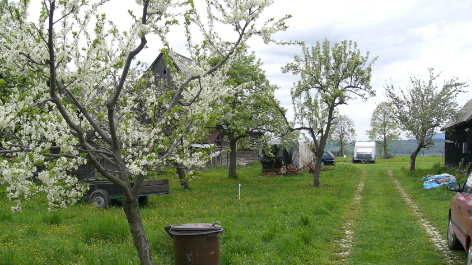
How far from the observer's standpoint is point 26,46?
4527 mm

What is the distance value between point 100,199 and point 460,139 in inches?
931

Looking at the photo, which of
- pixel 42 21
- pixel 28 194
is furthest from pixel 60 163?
pixel 42 21

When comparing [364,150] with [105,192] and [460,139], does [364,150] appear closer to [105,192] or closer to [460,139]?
[460,139]

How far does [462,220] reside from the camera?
261 inches

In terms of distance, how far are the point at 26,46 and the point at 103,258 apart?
3.56 m

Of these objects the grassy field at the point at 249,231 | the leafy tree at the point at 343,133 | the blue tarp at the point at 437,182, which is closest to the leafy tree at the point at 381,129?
the leafy tree at the point at 343,133

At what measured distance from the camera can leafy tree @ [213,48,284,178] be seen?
19.7 metres

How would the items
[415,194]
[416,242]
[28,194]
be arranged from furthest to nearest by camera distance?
[415,194], [416,242], [28,194]

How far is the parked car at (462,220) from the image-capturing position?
6.16 metres

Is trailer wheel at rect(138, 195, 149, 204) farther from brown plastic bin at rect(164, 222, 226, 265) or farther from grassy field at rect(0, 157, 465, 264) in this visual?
brown plastic bin at rect(164, 222, 226, 265)

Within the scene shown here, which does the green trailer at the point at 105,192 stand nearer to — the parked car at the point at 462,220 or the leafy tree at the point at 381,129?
the parked car at the point at 462,220

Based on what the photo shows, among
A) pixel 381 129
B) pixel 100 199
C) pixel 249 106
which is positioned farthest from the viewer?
pixel 381 129

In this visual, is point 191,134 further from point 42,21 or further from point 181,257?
point 42,21

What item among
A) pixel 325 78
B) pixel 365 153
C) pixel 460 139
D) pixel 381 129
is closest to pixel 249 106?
pixel 325 78
